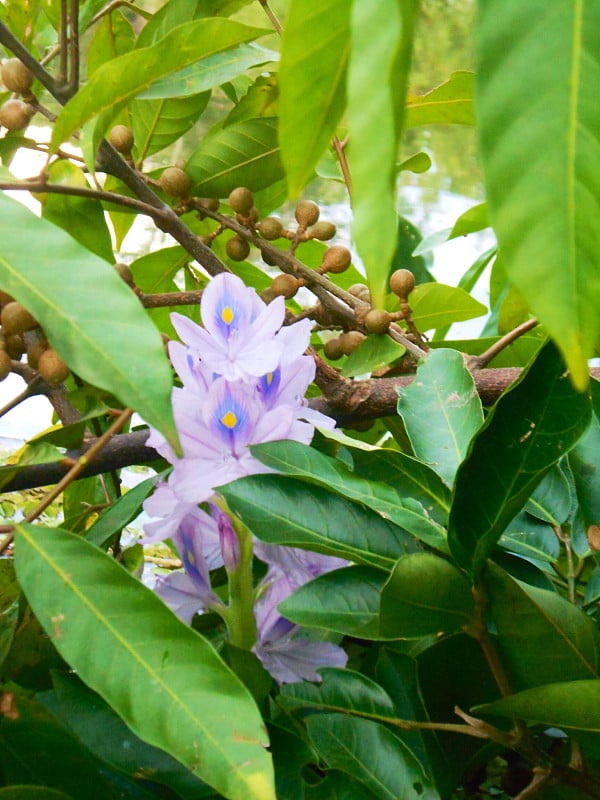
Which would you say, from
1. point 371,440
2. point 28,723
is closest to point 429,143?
point 371,440

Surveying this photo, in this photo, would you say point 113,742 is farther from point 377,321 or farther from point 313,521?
point 377,321

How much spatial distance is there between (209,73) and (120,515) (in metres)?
0.22

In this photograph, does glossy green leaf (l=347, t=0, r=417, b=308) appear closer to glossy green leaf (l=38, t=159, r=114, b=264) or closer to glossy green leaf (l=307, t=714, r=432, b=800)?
glossy green leaf (l=307, t=714, r=432, b=800)

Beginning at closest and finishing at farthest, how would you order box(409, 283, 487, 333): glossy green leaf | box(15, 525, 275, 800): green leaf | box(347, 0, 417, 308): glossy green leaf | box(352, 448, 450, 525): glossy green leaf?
box(347, 0, 417, 308): glossy green leaf < box(15, 525, 275, 800): green leaf < box(352, 448, 450, 525): glossy green leaf < box(409, 283, 487, 333): glossy green leaf

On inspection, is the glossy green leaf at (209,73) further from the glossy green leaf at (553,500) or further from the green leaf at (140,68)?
the glossy green leaf at (553,500)

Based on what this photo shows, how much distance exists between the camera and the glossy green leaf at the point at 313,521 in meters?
0.32

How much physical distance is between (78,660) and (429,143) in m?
2.49

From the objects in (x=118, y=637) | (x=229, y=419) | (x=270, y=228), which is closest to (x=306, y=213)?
(x=270, y=228)

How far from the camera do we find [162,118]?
22.5 inches

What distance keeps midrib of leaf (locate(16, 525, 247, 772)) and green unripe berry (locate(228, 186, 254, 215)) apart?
0.27 m

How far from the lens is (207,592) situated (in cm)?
38

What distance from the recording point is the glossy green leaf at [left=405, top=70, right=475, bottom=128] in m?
0.56

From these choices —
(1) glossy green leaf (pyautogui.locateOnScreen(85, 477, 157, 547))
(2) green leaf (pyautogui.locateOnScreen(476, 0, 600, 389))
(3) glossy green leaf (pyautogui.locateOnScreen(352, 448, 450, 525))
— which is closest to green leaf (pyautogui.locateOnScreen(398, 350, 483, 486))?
(3) glossy green leaf (pyautogui.locateOnScreen(352, 448, 450, 525))

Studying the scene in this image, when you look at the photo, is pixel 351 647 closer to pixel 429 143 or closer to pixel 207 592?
pixel 207 592
